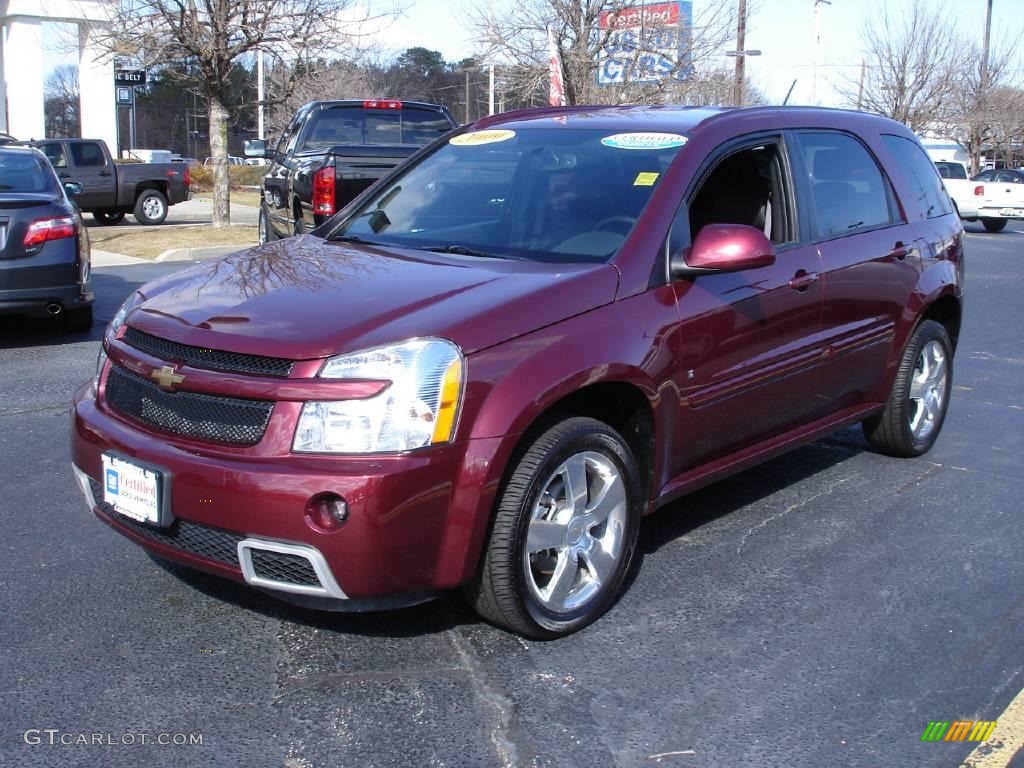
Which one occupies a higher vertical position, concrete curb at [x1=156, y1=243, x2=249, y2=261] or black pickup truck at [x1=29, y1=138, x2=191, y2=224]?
black pickup truck at [x1=29, y1=138, x2=191, y2=224]

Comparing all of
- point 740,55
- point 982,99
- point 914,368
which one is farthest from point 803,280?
point 982,99

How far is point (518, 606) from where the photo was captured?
3.62 meters

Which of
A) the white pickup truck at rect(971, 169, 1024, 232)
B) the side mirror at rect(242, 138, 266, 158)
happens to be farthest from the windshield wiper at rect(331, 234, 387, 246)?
the white pickup truck at rect(971, 169, 1024, 232)

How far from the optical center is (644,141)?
4.64m

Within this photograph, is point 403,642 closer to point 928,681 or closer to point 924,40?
point 928,681

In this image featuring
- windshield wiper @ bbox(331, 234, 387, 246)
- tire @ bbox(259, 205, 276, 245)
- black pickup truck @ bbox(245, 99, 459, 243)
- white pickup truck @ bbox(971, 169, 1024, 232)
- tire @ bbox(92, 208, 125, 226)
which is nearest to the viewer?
windshield wiper @ bbox(331, 234, 387, 246)

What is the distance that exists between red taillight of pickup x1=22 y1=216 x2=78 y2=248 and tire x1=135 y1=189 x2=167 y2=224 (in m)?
14.9

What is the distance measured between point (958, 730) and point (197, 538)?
7.69 feet

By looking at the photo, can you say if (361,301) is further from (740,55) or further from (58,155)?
(740,55)

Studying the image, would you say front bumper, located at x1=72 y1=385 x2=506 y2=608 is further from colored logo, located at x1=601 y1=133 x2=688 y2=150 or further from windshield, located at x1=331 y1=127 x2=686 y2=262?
colored logo, located at x1=601 y1=133 x2=688 y2=150

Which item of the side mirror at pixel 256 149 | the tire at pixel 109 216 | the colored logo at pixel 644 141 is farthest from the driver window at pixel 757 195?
the tire at pixel 109 216

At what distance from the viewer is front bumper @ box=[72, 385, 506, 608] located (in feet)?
10.7

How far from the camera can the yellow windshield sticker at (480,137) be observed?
16.8 feet

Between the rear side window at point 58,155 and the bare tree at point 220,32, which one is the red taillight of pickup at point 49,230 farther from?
the rear side window at point 58,155
